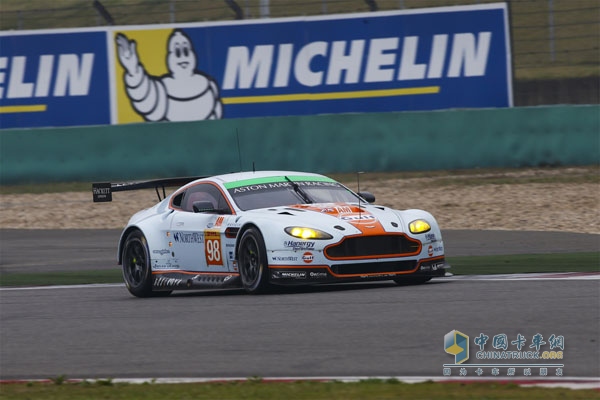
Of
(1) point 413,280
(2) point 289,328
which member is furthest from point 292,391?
(1) point 413,280

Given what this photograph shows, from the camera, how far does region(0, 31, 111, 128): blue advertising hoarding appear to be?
24.3 m

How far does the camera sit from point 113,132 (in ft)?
75.9

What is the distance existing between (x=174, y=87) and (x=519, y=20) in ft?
22.6

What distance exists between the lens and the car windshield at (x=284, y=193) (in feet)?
38.0

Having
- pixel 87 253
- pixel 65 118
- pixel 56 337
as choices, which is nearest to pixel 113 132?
pixel 65 118

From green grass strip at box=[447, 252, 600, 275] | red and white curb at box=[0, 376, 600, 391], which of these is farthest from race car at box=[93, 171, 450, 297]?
red and white curb at box=[0, 376, 600, 391]

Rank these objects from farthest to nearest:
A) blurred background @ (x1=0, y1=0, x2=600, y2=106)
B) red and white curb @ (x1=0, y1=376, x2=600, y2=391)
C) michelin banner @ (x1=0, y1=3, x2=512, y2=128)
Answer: michelin banner @ (x1=0, y1=3, x2=512, y2=128) < blurred background @ (x1=0, y1=0, x2=600, y2=106) < red and white curb @ (x1=0, y1=376, x2=600, y2=391)

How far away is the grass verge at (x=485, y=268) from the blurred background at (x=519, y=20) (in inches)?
365

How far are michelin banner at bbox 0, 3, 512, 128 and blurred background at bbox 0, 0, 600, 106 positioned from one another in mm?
287

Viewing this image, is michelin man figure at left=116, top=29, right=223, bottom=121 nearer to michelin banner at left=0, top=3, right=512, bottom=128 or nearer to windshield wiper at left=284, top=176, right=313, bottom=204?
michelin banner at left=0, top=3, right=512, bottom=128

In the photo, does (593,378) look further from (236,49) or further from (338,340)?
(236,49)

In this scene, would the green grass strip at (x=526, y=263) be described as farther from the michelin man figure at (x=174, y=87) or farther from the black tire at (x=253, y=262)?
the michelin man figure at (x=174, y=87)

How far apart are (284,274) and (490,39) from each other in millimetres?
14295

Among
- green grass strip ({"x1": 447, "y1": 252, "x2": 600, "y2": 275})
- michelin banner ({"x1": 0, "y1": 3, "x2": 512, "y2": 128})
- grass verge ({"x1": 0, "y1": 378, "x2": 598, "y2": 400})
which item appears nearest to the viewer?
grass verge ({"x1": 0, "y1": 378, "x2": 598, "y2": 400})
